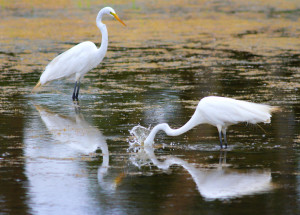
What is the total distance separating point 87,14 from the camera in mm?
29625

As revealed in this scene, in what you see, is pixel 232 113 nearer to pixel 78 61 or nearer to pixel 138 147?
pixel 138 147

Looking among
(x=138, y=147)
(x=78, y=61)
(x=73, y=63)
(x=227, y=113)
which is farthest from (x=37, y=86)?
(x=227, y=113)

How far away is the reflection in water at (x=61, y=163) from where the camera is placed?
20.6 feet

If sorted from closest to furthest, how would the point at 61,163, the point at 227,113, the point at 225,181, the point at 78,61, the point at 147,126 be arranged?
the point at 225,181, the point at 61,163, the point at 227,113, the point at 147,126, the point at 78,61

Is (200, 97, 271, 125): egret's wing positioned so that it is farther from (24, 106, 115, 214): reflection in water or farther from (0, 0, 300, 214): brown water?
(24, 106, 115, 214): reflection in water

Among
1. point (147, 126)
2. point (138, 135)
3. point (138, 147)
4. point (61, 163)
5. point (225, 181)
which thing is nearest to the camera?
point (225, 181)

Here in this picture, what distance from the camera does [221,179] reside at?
7.03 m

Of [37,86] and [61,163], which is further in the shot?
[37,86]

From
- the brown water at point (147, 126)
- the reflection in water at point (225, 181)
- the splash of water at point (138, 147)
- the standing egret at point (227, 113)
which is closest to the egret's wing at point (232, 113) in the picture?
the standing egret at point (227, 113)

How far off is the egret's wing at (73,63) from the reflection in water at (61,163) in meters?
2.21

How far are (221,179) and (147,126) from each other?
303cm

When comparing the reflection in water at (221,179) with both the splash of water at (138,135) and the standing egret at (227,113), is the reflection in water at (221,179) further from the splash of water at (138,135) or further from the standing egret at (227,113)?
the splash of water at (138,135)

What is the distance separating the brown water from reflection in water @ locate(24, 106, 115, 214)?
14 millimetres

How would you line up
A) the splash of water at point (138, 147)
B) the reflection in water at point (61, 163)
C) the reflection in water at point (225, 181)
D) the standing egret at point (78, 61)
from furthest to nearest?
the standing egret at point (78, 61) < the splash of water at point (138, 147) < the reflection in water at point (225, 181) < the reflection in water at point (61, 163)
